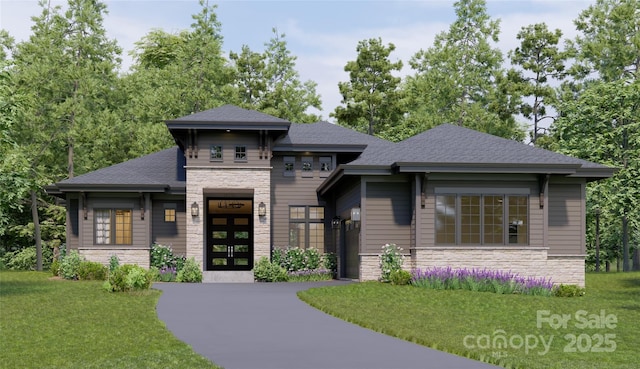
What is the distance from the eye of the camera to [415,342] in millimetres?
11742

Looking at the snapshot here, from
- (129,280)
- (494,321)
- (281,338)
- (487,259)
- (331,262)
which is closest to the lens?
(281,338)

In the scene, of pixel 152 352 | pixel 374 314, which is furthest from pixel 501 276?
pixel 152 352

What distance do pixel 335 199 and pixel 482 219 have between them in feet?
27.3

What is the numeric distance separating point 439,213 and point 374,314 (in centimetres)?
873

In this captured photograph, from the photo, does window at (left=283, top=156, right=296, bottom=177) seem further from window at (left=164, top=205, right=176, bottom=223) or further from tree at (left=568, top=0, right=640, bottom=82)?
tree at (left=568, top=0, right=640, bottom=82)

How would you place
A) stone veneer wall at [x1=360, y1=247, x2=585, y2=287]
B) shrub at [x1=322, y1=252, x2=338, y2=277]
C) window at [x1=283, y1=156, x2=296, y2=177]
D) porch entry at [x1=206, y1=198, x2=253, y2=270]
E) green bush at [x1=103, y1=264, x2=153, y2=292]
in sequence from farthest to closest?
1. porch entry at [x1=206, y1=198, x2=253, y2=270]
2. window at [x1=283, y1=156, x2=296, y2=177]
3. shrub at [x1=322, y1=252, x2=338, y2=277]
4. stone veneer wall at [x1=360, y1=247, x2=585, y2=287]
5. green bush at [x1=103, y1=264, x2=153, y2=292]

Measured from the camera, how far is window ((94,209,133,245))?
96.4ft

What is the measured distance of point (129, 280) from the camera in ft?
67.6

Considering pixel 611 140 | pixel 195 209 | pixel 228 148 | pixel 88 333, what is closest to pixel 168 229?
pixel 195 209

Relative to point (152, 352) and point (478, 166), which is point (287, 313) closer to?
point (152, 352)

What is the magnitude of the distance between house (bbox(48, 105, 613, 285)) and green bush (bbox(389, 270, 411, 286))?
0.66 meters

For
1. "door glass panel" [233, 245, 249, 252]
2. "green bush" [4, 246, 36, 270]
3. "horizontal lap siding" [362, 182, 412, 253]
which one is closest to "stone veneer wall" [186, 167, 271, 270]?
"door glass panel" [233, 245, 249, 252]

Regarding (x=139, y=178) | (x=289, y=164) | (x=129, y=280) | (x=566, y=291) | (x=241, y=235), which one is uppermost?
(x=289, y=164)

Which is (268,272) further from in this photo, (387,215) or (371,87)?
(371,87)
